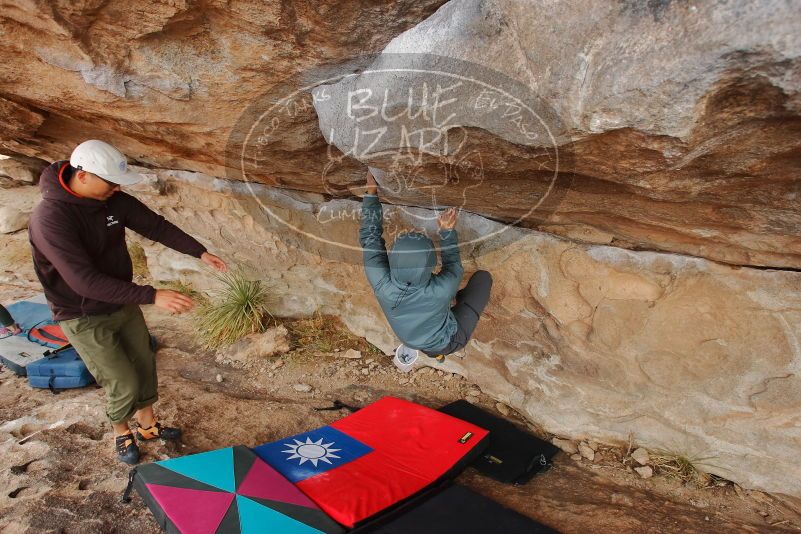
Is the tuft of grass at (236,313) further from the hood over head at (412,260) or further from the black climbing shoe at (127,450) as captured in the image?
the hood over head at (412,260)

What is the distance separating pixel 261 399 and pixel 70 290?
5.95ft

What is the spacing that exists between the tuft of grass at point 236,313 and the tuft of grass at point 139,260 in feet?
5.91

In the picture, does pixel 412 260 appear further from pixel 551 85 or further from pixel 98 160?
pixel 98 160

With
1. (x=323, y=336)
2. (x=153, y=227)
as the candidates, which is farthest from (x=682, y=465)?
(x=153, y=227)

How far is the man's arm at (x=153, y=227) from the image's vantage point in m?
2.97

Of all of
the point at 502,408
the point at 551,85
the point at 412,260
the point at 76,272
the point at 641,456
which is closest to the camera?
the point at 551,85

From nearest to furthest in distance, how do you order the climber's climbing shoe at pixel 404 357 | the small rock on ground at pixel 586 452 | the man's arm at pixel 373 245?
the man's arm at pixel 373 245, the small rock on ground at pixel 586 452, the climber's climbing shoe at pixel 404 357

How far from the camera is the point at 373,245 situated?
2945mm

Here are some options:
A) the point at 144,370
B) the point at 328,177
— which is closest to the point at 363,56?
the point at 328,177

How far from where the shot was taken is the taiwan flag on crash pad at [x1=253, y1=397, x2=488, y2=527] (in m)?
2.78

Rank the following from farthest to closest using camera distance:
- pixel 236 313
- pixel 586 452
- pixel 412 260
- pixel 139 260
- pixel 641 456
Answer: pixel 139 260 < pixel 236 313 < pixel 586 452 < pixel 641 456 < pixel 412 260

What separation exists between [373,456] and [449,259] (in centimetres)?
134

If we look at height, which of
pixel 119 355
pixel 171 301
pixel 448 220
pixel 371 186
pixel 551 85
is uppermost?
pixel 551 85

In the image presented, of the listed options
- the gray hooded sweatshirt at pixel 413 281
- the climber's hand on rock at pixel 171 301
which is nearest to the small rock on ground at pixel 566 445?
the gray hooded sweatshirt at pixel 413 281
